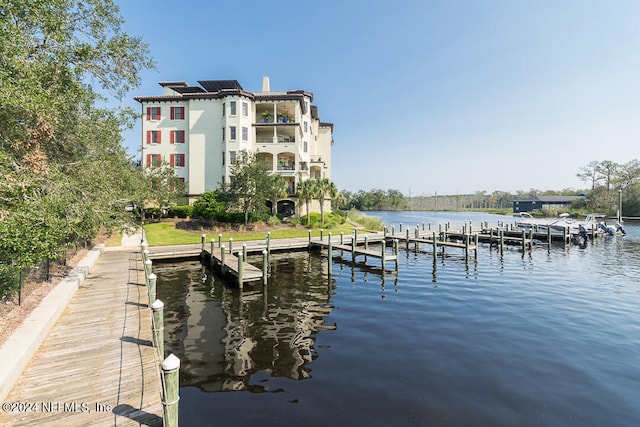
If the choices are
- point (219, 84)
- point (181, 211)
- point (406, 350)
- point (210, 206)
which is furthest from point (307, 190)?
point (406, 350)

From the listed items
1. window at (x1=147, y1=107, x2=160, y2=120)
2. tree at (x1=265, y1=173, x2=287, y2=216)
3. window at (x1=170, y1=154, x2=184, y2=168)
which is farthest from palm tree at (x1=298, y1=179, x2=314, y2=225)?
window at (x1=147, y1=107, x2=160, y2=120)

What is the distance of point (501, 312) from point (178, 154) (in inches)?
1584

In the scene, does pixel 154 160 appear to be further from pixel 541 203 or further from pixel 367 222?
pixel 541 203

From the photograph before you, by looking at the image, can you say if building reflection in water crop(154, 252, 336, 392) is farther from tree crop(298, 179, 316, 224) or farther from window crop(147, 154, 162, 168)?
window crop(147, 154, 162, 168)

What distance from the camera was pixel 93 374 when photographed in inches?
266

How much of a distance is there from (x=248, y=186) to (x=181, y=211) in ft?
32.0

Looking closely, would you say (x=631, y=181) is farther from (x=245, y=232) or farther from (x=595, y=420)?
(x=595, y=420)

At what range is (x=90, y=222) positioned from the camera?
42.9 ft

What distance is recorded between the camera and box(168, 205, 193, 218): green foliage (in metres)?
36.5

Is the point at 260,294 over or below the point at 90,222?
below

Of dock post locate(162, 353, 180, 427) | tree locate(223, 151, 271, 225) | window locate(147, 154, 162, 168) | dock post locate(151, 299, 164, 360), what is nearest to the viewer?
dock post locate(162, 353, 180, 427)

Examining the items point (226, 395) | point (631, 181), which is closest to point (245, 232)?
point (226, 395)

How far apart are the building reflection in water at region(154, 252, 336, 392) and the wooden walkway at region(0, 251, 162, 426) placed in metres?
1.44

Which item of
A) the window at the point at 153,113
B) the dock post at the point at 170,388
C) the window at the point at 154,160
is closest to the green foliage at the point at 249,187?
the window at the point at 154,160
